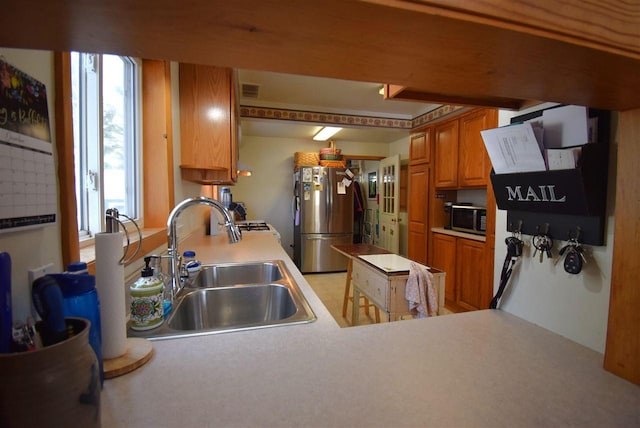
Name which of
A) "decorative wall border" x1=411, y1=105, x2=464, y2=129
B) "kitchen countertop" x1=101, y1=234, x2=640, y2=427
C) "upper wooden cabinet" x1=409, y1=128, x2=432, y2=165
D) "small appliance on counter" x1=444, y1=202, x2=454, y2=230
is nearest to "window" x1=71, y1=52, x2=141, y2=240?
"kitchen countertop" x1=101, y1=234, x2=640, y2=427

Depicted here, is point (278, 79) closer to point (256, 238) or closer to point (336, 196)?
point (256, 238)

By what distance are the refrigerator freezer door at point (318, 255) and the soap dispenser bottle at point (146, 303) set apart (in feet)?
13.1

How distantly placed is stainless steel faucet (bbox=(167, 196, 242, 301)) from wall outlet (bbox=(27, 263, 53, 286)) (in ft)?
1.55

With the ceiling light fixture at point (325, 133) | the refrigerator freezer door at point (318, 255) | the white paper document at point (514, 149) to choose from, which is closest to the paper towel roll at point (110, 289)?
the white paper document at point (514, 149)

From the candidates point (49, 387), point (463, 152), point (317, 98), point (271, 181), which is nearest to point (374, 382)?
point (49, 387)

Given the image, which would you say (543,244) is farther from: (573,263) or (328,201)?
(328,201)

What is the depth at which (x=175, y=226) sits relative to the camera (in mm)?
1084

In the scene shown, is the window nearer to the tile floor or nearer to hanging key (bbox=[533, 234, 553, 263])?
hanging key (bbox=[533, 234, 553, 263])

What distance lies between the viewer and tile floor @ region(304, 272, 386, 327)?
2.93 m

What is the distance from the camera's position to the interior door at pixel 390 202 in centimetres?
445

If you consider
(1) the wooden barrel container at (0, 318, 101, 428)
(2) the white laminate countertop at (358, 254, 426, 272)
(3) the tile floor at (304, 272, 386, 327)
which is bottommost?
(3) the tile floor at (304, 272, 386, 327)

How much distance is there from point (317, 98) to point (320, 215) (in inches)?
76.0

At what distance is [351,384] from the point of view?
558 millimetres

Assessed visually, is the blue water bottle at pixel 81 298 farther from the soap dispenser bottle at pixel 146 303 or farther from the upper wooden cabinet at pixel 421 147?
the upper wooden cabinet at pixel 421 147
